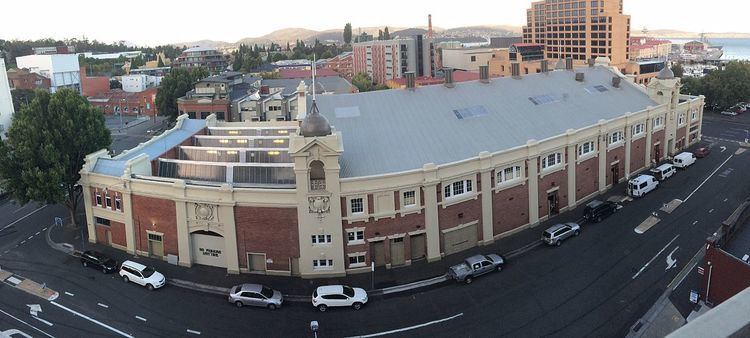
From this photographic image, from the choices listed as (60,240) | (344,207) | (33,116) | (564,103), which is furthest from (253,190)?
(564,103)

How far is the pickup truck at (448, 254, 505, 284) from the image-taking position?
38906 mm

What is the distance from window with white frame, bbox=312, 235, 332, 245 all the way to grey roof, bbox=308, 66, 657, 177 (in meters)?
4.90

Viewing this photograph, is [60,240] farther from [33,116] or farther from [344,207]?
[344,207]

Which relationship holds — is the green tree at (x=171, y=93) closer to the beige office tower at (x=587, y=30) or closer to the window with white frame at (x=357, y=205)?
the window with white frame at (x=357, y=205)

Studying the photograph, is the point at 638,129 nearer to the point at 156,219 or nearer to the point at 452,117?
the point at 452,117

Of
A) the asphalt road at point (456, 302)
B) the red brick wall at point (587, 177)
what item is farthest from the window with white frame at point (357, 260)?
the red brick wall at point (587, 177)

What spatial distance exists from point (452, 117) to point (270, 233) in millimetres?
20539

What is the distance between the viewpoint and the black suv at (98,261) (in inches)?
1676

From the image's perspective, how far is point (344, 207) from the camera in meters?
40.0

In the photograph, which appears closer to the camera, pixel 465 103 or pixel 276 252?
pixel 276 252

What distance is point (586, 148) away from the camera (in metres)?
54.1

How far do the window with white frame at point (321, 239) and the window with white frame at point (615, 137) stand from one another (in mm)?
33200

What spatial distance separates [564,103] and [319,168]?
3193 cm

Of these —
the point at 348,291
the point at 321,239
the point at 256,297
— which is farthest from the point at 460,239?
the point at 256,297
